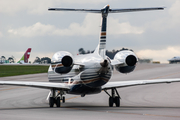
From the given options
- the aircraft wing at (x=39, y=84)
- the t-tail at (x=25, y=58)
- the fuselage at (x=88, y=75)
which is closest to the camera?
the fuselage at (x=88, y=75)

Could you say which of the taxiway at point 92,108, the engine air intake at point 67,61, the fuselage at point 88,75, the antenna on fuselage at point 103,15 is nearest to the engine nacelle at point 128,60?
the antenna on fuselage at point 103,15

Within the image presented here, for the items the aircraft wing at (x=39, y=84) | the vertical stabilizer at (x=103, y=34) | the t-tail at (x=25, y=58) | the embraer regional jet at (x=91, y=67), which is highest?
the t-tail at (x=25, y=58)

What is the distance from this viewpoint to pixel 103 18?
76.1ft

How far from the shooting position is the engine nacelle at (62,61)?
2050cm

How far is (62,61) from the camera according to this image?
806 inches

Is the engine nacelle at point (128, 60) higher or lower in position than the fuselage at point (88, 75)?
higher

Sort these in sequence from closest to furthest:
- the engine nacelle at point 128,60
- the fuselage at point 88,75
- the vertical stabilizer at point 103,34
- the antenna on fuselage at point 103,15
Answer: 1. the fuselage at point 88,75
2. the engine nacelle at point 128,60
3. the antenna on fuselage at point 103,15
4. the vertical stabilizer at point 103,34

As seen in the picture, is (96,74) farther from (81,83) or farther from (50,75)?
(50,75)

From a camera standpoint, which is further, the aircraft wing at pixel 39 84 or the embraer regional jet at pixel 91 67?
the aircraft wing at pixel 39 84

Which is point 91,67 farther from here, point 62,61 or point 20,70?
point 20,70

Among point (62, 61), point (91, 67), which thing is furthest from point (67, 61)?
point (91, 67)

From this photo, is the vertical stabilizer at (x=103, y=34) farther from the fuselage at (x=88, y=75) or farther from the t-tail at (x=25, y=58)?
the t-tail at (x=25, y=58)

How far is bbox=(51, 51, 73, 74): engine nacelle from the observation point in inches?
807

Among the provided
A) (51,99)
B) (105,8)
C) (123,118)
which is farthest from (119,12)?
(123,118)
